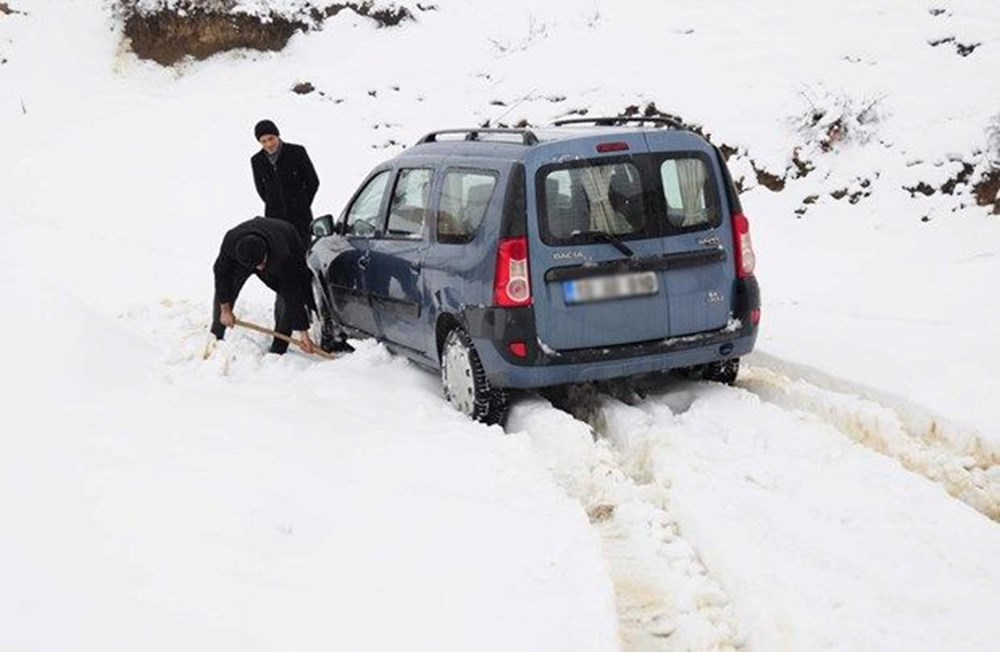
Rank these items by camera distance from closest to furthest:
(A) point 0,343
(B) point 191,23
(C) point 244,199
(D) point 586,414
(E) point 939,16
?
(A) point 0,343 < (D) point 586,414 < (E) point 939,16 < (C) point 244,199 < (B) point 191,23

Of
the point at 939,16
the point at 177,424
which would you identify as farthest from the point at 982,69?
the point at 177,424

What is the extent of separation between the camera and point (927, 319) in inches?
312

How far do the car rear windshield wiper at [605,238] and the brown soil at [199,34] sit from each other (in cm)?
1459

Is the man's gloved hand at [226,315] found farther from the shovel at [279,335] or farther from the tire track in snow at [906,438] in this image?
the tire track in snow at [906,438]

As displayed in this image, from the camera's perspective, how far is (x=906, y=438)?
546cm

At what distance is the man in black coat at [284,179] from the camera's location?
29.1 feet

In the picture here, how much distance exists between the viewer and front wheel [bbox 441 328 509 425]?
6000 millimetres

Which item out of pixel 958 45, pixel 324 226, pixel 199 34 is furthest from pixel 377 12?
pixel 324 226

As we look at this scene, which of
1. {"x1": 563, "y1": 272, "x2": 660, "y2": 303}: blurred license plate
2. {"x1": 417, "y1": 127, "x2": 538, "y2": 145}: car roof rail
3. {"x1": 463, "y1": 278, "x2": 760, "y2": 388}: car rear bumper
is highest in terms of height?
{"x1": 417, "y1": 127, "x2": 538, "y2": 145}: car roof rail

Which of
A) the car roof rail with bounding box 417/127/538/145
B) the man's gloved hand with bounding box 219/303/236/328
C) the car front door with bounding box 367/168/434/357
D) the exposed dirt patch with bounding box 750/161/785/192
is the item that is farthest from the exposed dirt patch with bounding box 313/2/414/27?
the man's gloved hand with bounding box 219/303/236/328

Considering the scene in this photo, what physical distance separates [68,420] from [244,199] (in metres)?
10.6

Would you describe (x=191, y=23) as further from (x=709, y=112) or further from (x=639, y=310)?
(x=639, y=310)

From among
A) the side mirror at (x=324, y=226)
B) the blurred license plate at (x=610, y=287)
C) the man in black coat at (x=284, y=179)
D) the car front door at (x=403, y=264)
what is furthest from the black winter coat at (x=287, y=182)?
the blurred license plate at (x=610, y=287)

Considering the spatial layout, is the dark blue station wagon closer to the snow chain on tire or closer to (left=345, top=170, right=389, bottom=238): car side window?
the snow chain on tire
